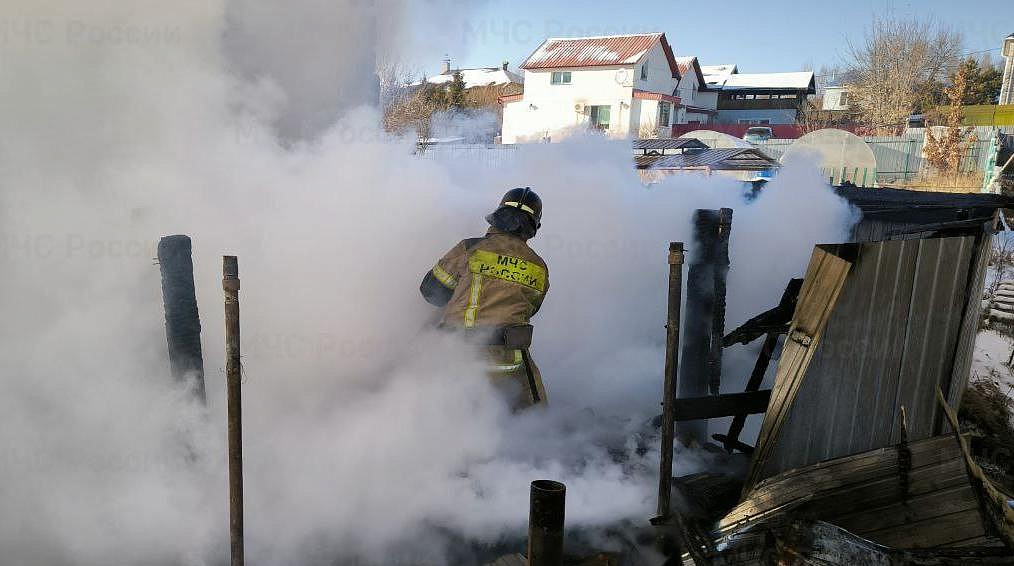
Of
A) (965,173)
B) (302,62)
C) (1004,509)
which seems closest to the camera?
(1004,509)

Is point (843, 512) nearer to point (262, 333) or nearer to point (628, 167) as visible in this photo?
point (262, 333)

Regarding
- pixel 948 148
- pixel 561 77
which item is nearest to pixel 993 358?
pixel 948 148

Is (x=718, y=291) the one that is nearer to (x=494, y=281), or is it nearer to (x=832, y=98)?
(x=494, y=281)

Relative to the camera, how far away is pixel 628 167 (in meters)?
6.16

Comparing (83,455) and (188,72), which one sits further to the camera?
(188,72)

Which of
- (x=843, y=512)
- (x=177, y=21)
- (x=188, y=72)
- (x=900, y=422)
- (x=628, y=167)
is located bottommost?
(x=843, y=512)

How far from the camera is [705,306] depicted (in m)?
4.48

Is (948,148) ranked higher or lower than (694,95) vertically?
lower

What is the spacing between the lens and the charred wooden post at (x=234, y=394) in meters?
2.36

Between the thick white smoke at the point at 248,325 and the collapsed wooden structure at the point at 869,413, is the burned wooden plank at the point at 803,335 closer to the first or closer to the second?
the collapsed wooden structure at the point at 869,413

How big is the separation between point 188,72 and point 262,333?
170 centimetres

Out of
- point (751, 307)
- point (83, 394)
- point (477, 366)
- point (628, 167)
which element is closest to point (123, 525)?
point (83, 394)

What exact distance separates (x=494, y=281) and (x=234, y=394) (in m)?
1.68

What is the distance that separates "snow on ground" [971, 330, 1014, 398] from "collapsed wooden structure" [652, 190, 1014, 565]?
3.60m
